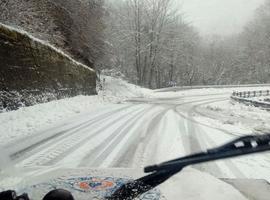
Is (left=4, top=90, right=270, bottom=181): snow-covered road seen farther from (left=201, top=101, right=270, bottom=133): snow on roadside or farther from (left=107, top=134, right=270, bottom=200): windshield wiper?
(left=107, top=134, right=270, bottom=200): windshield wiper

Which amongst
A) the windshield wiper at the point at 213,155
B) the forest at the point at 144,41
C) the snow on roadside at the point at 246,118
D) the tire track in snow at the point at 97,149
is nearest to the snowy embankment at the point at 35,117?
the tire track in snow at the point at 97,149

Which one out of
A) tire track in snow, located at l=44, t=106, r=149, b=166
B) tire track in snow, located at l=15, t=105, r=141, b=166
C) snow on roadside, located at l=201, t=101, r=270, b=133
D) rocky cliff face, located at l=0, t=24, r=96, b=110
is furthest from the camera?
snow on roadside, located at l=201, t=101, r=270, b=133

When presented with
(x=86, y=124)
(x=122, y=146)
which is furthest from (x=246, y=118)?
(x=122, y=146)

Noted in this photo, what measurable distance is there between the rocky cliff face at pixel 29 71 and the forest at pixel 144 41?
193cm

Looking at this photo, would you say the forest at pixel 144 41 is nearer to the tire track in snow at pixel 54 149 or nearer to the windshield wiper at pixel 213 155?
the tire track in snow at pixel 54 149

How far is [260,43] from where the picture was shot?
76.8m

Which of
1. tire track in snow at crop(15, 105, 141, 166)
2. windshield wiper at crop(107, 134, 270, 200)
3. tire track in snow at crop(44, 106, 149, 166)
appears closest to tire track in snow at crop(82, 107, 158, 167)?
tire track in snow at crop(44, 106, 149, 166)

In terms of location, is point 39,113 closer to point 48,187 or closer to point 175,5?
point 48,187

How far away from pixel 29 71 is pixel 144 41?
42477 millimetres

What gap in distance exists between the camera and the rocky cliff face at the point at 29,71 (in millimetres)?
13445

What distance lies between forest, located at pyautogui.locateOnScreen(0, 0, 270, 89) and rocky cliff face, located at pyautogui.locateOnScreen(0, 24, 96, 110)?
1930mm

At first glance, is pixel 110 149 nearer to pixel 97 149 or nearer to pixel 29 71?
pixel 97 149

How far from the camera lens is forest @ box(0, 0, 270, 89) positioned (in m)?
23.8

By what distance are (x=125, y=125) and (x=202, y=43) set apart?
8413 cm
